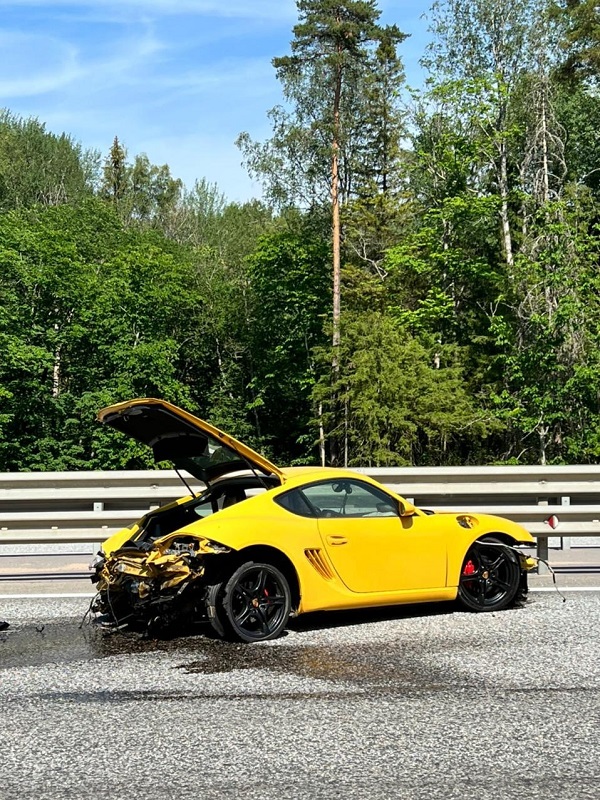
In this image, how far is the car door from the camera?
745cm

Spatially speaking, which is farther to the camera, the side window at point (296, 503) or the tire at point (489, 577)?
the tire at point (489, 577)

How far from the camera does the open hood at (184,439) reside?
744 cm

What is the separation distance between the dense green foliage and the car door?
23.5m

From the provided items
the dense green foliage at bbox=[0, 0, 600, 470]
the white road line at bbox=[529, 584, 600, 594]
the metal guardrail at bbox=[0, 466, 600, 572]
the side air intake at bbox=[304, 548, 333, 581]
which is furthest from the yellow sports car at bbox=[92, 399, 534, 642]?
the dense green foliage at bbox=[0, 0, 600, 470]

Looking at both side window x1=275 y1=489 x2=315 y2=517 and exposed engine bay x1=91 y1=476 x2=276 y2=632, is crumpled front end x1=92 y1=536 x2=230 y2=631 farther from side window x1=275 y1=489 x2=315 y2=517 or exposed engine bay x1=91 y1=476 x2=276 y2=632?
side window x1=275 y1=489 x2=315 y2=517

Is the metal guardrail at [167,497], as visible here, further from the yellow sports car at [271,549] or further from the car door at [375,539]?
the car door at [375,539]

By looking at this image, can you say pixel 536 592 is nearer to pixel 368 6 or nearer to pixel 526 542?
pixel 526 542

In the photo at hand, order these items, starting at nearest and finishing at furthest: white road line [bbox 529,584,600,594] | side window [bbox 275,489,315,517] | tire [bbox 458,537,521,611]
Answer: side window [bbox 275,489,315,517] < tire [bbox 458,537,521,611] < white road line [bbox 529,584,600,594]

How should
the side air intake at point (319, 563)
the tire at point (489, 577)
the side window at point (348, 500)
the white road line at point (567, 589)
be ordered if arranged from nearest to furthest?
1. the side air intake at point (319, 563)
2. the side window at point (348, 500)
3. the tire at point (489, 577)
4. the white road line at point (567, 589)

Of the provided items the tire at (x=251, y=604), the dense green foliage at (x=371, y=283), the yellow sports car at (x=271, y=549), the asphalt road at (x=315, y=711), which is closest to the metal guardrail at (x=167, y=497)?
the yellow sports car at (x=271, y=549)

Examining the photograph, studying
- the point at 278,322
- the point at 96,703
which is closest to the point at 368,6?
the point at 278,322

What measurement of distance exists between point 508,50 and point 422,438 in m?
16.8

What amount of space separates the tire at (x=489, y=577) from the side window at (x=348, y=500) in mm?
788

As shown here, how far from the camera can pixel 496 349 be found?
4091 centimetres
